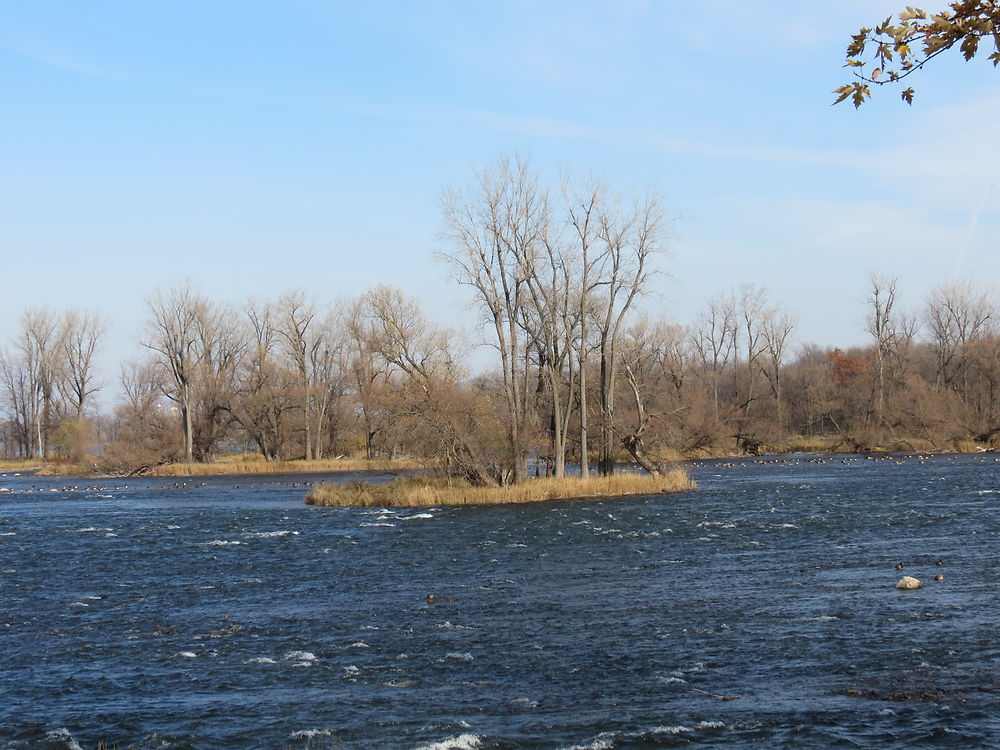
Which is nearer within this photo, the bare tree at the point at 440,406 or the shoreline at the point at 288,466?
the bare tree at the point at 440,406

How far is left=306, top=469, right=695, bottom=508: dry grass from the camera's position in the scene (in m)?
37.9

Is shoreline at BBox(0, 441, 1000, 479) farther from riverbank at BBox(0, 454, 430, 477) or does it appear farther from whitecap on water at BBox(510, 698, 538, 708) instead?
whitecap on water at BBox(510, 698, 538, 708)

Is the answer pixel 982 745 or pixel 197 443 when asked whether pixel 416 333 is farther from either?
pixel 197 443

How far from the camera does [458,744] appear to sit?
9.55 meters

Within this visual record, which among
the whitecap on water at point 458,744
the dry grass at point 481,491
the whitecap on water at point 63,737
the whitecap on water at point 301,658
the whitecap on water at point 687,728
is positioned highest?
the dry grass at point 481,491

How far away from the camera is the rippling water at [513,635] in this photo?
10133 millimetres

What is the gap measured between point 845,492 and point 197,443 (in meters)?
53.9

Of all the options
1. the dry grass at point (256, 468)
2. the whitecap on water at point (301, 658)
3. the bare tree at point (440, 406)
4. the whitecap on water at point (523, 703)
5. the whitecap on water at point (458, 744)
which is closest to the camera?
the whitecap on water at point (458, 744)

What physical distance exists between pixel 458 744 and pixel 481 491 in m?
28.3

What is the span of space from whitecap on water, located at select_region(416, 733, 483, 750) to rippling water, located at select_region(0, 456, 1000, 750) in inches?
3.0

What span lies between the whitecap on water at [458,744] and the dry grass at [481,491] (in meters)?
27.8

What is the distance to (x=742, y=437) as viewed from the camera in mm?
74562

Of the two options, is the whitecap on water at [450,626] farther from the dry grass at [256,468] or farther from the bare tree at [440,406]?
the dry grass at [256,468]

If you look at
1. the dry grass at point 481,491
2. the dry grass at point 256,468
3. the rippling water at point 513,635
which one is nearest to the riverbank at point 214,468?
the dry grass at point 256,468
